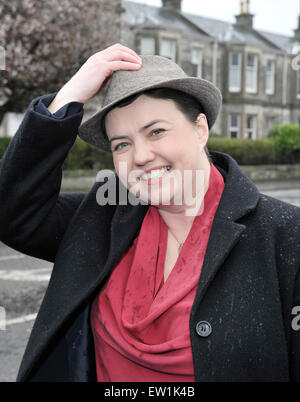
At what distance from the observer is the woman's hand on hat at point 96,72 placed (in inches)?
82.6

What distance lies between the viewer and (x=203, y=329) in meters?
1.80

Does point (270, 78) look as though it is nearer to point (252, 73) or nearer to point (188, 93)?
point (252, 73)

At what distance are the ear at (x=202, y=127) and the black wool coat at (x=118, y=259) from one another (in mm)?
167

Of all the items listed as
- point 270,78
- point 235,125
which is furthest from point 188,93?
point 270,78

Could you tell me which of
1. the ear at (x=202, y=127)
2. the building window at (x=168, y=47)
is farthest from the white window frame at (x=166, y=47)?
the ear at (x=202, y=127)

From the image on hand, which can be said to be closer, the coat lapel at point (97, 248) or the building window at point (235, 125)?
the coat lapel at point (97, 248)

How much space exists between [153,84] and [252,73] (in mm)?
33488

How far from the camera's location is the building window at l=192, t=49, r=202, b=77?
31.5 metres

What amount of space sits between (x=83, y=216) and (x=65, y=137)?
34 cm

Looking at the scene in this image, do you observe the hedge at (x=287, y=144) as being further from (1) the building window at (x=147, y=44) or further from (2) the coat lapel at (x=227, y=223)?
(2) the coat lapel at (x=227, y=223)

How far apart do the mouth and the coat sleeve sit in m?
0.34

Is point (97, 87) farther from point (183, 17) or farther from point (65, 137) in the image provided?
point (183, 17)

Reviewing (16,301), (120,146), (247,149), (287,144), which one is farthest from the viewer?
(287,144)
